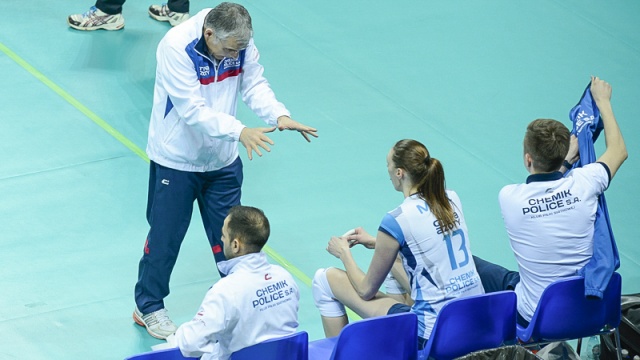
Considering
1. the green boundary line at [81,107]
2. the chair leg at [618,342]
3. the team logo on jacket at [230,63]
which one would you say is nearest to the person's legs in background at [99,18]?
the green boundary line at [81,107]

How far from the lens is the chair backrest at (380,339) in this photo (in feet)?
16.6

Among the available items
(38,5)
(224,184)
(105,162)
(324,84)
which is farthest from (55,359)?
(38,5)

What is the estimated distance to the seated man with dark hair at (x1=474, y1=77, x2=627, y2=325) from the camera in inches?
220

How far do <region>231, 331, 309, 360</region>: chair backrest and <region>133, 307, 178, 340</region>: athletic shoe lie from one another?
151 cm

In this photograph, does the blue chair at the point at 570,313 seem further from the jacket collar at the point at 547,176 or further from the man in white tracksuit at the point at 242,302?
the man in white tracksuit at the point at 242,302

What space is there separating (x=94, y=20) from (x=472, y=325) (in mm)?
5878

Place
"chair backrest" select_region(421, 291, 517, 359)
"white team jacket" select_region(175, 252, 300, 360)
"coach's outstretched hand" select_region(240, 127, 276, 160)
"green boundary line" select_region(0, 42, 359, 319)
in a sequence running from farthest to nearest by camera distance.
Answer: "green boundary line" select_region(0, 42, 359, 319)
"coach's outstretched hand" select_region(240, 127, 276, 160)
"chair backrest" select_region(421, 291, 517, 359)
"white team jacket" select_region(175, 252, 300, 360)

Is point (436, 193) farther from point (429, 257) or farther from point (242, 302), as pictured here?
point (242, 302)

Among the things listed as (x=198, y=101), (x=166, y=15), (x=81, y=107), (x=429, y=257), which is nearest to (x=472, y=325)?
(x=429, y=257)

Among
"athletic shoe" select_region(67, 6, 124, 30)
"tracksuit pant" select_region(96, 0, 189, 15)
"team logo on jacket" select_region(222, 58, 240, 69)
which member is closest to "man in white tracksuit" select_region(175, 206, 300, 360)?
"team logo on jacket" select_region(222, 58, 240, 69)

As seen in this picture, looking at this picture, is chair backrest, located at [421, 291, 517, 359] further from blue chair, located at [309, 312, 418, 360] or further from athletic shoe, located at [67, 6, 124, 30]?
athletic shoe, located at [67, 6, 124, 30]

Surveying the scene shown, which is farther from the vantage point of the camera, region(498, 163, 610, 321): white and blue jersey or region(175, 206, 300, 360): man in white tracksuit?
region(498, 163, 610, 321): white and blue jersey

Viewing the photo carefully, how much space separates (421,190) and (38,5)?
6.15 metres

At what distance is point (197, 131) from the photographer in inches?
244
